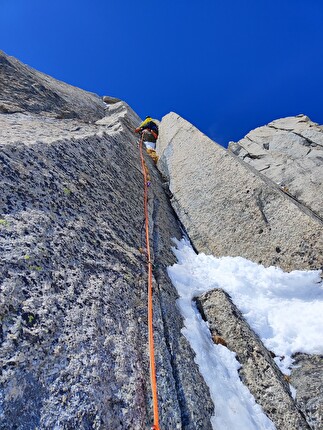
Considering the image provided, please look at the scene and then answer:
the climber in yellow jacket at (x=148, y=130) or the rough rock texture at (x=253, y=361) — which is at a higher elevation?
the climber in yellow jacket at (x=148, y=130)

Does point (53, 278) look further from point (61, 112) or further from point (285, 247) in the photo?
point (61, 112)

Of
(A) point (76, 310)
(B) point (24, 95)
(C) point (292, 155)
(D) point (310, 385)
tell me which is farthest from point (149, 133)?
(D) point (310, 385)

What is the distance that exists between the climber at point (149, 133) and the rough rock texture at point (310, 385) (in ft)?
40.3

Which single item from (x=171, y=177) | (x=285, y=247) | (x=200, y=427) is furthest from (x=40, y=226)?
(x=171, y=177)

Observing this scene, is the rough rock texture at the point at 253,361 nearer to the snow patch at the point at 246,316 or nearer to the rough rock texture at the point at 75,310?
the snow patch at the point at 246,316

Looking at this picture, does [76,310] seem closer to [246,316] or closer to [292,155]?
[246,316]

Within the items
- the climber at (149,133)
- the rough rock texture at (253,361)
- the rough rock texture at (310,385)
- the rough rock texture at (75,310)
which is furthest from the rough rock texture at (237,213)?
the climber at (149,133)

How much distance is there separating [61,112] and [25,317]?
1209 cm

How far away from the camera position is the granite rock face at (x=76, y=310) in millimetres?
3319

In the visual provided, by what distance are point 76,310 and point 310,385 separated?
426cm

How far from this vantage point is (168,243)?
8688mm

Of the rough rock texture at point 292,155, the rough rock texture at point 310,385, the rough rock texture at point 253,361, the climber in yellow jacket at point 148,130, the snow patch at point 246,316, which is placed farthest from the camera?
Result: the climber in yellow jacket at point 148,130

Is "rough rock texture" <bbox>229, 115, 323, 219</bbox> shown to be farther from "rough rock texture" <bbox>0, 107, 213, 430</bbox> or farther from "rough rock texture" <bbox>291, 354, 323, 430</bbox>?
"rough rock texture" <bbox>0, 107, 213, 430</bbox>

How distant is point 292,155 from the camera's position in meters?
16.2
